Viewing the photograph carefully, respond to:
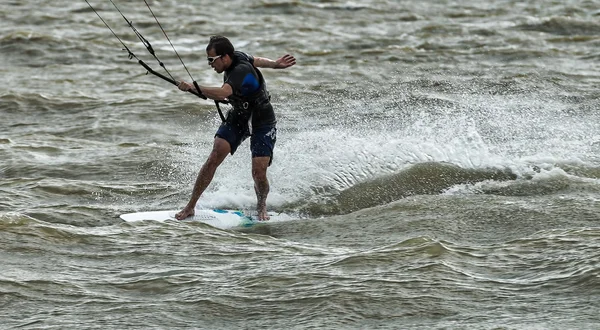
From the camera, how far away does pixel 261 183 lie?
991cm

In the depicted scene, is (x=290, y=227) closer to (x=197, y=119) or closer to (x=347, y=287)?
(x=347, y=287)

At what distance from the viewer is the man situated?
372 inches

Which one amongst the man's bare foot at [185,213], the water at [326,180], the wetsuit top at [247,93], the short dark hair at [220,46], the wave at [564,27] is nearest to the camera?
the water at [326,180]

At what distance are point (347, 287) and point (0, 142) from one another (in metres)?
7.68

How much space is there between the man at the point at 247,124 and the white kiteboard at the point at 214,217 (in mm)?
86

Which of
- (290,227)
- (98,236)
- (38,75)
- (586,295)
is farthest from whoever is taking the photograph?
(38,75)

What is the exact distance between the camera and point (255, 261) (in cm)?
788

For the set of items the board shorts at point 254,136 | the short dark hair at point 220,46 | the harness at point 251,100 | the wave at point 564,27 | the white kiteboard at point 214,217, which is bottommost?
the wave at point 564,27

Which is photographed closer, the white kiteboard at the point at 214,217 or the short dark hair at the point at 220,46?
the short dark hair at the point at 220,46

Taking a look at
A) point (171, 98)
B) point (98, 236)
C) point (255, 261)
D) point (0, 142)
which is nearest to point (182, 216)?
point (98, 236)

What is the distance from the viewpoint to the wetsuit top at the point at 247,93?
30.8 feet

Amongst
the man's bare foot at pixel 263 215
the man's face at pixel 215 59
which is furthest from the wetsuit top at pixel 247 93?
the man's bare foot at pixel 263 215

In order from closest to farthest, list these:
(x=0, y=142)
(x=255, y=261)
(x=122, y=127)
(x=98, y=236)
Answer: (x=255, y=261)
(x=98, y=236)
(x=0, y=142)
(x=122, y=127)

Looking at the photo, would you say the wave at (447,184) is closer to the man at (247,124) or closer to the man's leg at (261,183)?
the man's leg at (261,183)
